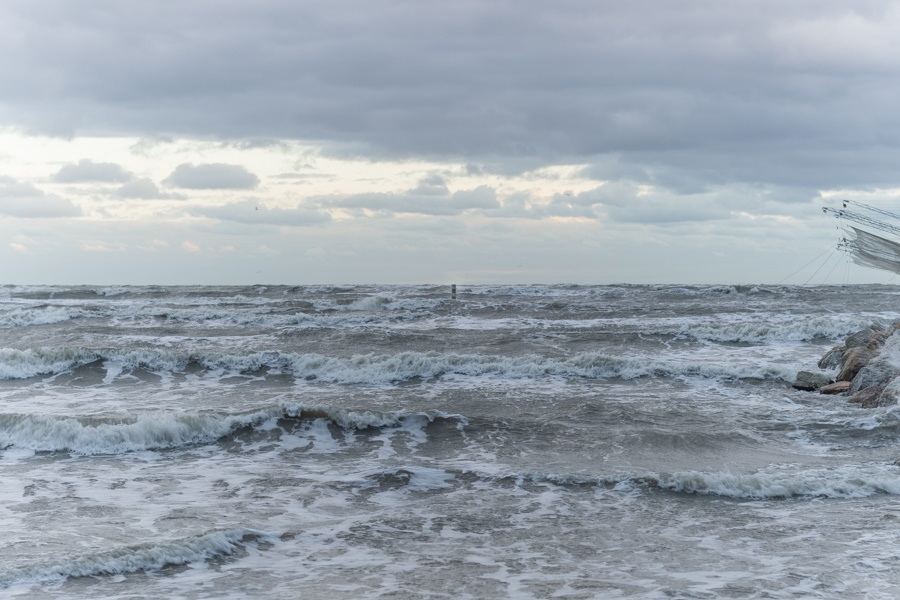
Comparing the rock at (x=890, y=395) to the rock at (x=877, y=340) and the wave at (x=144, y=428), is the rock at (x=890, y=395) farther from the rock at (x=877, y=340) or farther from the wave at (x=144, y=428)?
the wave at (x=144, y=428)

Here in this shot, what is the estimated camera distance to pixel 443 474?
11.8 m

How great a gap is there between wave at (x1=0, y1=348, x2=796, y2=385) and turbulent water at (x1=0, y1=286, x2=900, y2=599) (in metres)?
0.08

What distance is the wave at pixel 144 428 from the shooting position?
44.9 feet

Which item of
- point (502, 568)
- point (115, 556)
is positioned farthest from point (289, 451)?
point (502, 568)

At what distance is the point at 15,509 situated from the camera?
32.1 ft

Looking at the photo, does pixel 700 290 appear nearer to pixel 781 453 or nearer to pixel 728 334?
pixel 728 334

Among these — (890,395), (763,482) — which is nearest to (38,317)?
(890,395)

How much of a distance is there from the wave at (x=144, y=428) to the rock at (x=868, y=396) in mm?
8831

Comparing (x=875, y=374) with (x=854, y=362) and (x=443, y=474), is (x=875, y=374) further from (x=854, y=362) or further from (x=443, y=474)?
(x=443, y=474)

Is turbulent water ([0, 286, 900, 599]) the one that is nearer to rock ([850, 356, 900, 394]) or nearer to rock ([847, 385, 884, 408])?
rock ([847, 385, 884, 408])

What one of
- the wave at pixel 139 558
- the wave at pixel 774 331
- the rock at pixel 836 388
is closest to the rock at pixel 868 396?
the rock at pixel 836 388

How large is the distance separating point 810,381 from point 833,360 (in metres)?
2.64

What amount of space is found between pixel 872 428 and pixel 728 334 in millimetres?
15508

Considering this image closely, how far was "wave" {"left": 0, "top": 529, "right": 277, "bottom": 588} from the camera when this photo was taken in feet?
24.4
